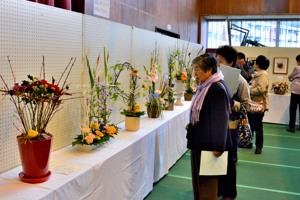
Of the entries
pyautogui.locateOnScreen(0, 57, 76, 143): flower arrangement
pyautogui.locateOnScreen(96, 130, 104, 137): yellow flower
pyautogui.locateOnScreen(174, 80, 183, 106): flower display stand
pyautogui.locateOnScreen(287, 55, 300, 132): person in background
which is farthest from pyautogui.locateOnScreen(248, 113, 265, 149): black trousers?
pyautogui.locateOnScreen(0, 57, 76, 143): flower arrangement

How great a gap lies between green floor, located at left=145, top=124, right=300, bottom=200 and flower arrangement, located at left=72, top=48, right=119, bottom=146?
3.26ft

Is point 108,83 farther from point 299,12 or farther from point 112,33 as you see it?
point 299,12

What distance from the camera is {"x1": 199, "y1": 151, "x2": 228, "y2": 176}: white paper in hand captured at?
239cm

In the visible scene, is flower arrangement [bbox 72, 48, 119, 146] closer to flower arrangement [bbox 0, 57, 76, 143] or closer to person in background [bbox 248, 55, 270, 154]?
flower arrangement [bbox 0, 57, 76, 143]

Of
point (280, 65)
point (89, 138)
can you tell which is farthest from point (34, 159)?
point (280, 65)

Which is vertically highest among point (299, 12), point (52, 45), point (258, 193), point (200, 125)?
point (299, 12)

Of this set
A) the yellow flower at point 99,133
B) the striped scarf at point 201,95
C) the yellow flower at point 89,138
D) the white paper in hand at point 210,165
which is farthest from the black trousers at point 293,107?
the yellow flower at point 89,138

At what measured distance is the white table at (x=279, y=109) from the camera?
7121 millimetres

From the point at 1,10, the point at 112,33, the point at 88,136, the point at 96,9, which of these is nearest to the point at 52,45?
the point at 1,10

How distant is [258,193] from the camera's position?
3.43m

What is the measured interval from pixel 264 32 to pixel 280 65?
1.94 meters

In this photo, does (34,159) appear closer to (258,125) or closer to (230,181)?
(230,181)

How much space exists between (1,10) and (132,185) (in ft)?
5.51

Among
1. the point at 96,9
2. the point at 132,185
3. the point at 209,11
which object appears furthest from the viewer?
the point at 209,11
